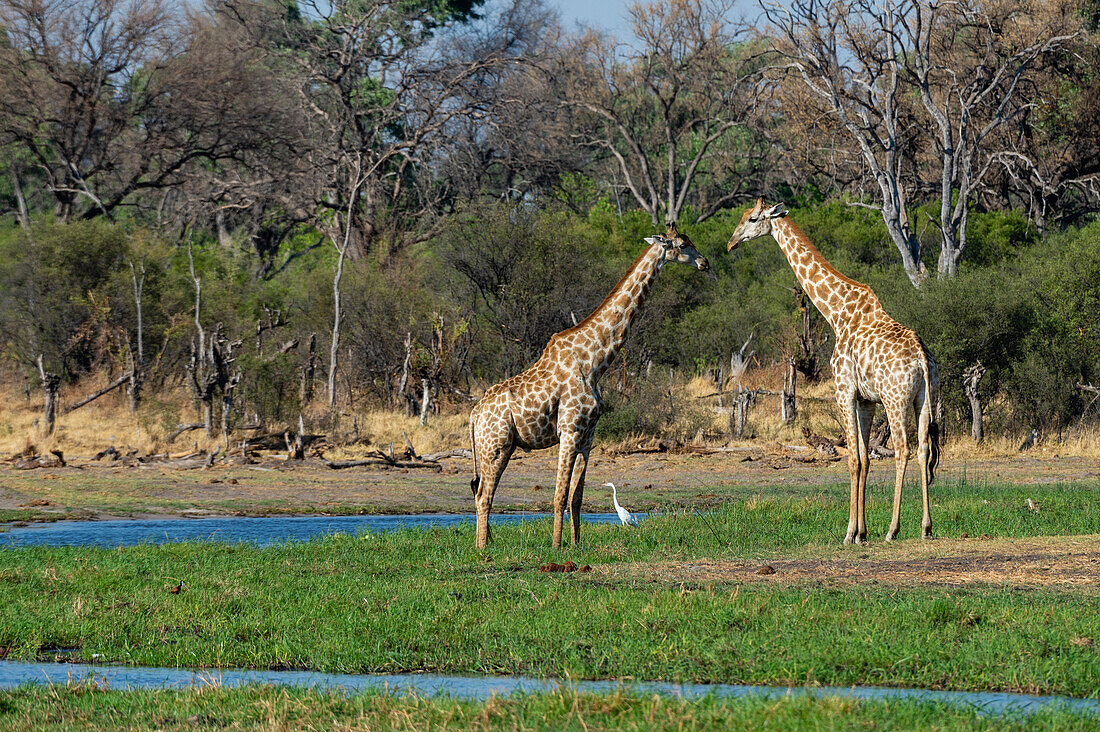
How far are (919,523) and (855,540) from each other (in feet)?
6.08

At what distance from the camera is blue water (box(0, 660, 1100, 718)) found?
6156 mm

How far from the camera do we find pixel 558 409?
1220 centimetres

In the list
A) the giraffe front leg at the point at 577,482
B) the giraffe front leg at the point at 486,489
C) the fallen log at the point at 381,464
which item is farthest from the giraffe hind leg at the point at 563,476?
the fallen log at the point at 381,464

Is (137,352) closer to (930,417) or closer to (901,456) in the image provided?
(901,456)

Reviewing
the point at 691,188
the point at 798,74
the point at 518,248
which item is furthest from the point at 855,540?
the point at 691,188

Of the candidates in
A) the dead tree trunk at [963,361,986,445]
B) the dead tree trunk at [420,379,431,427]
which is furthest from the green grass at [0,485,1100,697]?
the dead tree trunk at [420,379,431,427]

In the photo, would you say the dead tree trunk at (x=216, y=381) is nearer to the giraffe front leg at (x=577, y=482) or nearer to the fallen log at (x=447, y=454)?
the fallen log at (x=447, y=454)

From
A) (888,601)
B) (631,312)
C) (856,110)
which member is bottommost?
(888,601)

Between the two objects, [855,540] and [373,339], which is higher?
[373,339]

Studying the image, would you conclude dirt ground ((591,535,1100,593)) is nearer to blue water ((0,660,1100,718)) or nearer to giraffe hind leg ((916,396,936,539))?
giraffe hind leg ((916,396,936,539))

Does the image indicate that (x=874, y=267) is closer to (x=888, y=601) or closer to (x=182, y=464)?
(x=182, y=464)

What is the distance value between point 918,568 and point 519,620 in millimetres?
4004

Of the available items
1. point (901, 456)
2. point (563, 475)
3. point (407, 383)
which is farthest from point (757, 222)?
point (407, 383)

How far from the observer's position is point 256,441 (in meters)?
24.1
